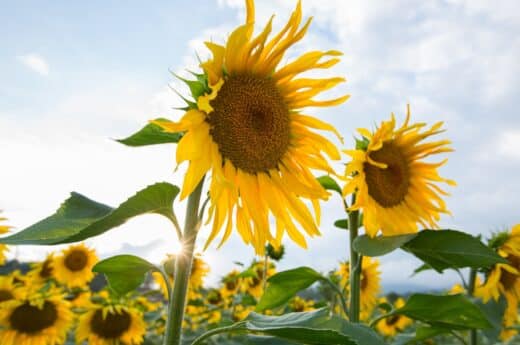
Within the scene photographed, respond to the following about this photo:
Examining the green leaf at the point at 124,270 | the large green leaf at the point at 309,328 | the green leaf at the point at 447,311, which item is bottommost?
the large green leaf at the point at 309,328

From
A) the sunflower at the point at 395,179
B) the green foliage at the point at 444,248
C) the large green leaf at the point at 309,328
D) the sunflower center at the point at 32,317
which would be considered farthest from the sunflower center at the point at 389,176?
the sunflower center at the point at 32,317

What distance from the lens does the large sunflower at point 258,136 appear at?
1.82 meters

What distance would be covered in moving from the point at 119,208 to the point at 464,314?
1.89 meters

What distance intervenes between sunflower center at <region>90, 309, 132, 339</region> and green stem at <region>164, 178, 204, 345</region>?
3.68 m

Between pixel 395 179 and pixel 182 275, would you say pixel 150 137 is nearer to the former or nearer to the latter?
pixel 182 275

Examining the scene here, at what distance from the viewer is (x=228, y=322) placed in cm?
241

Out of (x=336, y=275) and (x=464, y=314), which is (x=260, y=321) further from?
(x=336, y=275)

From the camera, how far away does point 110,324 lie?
5.06 meters

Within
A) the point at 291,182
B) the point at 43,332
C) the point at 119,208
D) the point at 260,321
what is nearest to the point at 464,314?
the point at 291,182

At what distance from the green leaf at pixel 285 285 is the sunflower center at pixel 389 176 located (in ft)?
2.28

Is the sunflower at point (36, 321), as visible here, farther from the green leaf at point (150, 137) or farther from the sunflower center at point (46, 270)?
the green leaf at point (150, 137)

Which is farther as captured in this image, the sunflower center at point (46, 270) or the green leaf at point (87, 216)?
the sunflower center at point (46, 270)

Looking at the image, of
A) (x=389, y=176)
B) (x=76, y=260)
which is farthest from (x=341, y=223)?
(x=76, y=260)

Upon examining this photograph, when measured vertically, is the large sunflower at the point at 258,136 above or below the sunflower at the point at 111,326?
above
